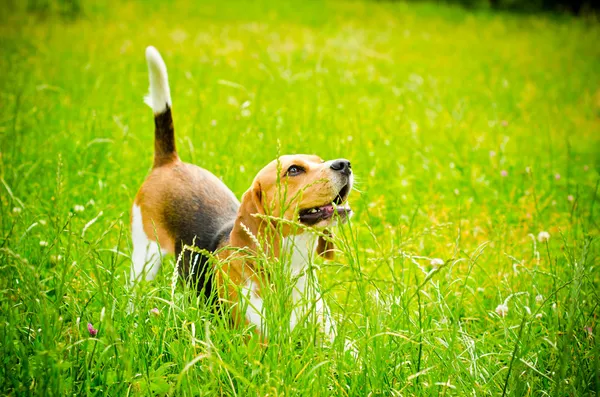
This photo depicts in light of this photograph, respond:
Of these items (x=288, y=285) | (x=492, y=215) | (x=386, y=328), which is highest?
(x=288, y=285)

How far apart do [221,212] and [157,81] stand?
94 centimetres

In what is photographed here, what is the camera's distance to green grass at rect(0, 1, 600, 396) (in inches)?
91.2

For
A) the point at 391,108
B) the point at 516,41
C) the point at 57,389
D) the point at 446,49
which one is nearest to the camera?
the point at 57,389

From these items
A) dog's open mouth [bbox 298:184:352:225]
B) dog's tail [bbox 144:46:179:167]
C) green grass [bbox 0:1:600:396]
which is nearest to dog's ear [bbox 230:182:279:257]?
dog's open mouth [bbox 298:184:352:225]

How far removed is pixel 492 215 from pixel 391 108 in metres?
2.90

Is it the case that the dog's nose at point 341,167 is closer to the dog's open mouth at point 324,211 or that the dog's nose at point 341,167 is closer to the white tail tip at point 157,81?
the dog's open mouth at point 324,211

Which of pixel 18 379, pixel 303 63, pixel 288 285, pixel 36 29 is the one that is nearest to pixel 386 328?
pixel 288 285

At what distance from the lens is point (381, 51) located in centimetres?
1132

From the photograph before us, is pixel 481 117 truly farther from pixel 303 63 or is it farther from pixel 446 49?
pixel 446 49

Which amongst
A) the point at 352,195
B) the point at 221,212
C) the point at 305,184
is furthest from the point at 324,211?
the point at 352,195

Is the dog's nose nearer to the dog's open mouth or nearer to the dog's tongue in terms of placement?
the dog's open mouth

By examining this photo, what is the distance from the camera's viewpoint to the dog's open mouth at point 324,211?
2965mm

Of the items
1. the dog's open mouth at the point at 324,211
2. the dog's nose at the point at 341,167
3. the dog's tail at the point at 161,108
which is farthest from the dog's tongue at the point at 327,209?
the dog's tail at the point at 161,108

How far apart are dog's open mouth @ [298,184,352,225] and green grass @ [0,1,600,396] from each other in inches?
9.1
